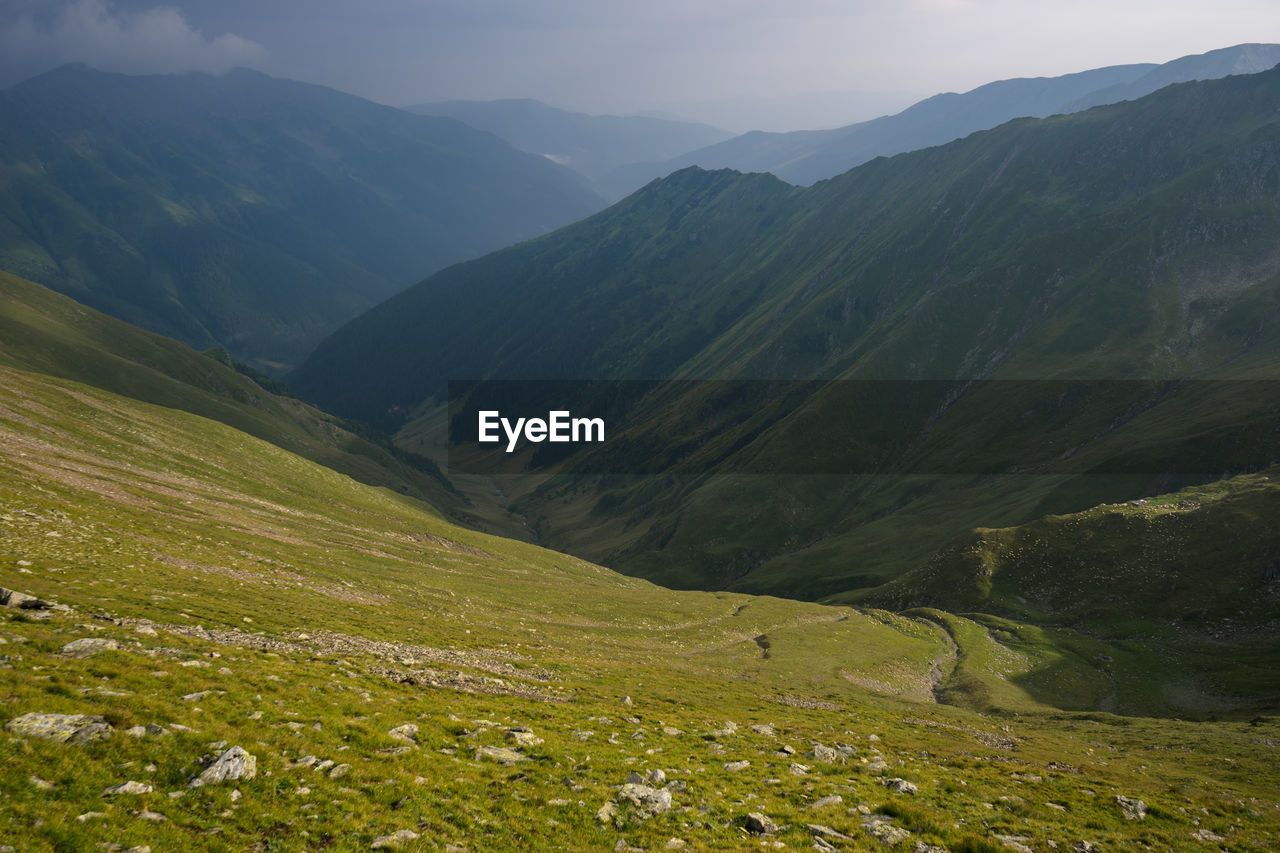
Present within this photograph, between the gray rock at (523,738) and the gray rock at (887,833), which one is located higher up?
the gray rock at (523,738)

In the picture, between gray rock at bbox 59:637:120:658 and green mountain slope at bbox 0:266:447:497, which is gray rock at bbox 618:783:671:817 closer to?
gray rock at bbox 59:637:120:658

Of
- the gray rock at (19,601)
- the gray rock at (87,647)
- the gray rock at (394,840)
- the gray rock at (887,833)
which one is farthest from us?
the gray rock at (19,601)

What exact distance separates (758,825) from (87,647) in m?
23.2

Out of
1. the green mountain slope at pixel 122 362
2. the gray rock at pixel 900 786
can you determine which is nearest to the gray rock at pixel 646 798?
the gray rock at pixel 900 786

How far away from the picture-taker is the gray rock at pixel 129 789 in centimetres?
1499

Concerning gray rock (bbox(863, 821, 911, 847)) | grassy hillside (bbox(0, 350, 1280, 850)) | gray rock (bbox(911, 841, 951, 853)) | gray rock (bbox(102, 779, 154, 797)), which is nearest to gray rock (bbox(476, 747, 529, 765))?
grassy hillside (bbox(0, 350, 1280, 850))

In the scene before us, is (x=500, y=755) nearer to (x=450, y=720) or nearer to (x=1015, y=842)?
(x=450, y=720)

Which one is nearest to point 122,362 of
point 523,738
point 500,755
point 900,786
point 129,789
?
point 523,738

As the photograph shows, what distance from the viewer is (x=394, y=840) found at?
16.3 meters

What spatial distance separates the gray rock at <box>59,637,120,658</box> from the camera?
2205cm

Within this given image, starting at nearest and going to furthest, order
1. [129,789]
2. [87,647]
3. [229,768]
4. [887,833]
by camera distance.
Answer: [129,789] < [229,768] < [887,833] < [87,647]

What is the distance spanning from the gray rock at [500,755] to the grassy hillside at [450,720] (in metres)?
0.12

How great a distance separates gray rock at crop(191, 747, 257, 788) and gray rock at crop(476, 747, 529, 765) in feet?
25.7

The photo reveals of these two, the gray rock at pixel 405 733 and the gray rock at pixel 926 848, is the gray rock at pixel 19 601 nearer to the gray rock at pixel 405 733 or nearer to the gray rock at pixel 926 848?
the gray rock at pixel 405 733
